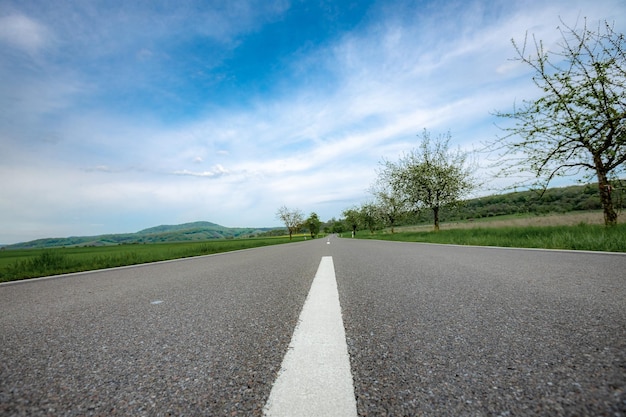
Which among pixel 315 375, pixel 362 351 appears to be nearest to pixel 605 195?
pixel 362 351

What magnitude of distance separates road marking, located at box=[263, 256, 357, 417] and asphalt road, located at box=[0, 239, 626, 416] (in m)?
0.06

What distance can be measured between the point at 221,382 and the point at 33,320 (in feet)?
8.36

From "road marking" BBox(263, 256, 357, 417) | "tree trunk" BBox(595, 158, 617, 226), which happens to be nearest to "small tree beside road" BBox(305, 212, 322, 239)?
"tree trunk" BBox(595, 158, 617, 226)

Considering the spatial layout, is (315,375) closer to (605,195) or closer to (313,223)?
(605,195)

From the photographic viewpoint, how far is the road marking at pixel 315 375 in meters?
0.98

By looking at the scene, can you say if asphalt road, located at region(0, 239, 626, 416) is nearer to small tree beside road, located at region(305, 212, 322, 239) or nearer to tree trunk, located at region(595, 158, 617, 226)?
tree trunk, located at region(595, 158, 617, 226)

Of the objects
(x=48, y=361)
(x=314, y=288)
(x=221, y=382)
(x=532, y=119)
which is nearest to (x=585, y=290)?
(x=314, y=288)

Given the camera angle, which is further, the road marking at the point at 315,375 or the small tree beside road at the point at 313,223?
the small tree beside road at the point at 313,223

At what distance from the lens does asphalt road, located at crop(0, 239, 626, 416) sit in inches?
41.1

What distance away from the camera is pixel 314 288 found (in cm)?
339

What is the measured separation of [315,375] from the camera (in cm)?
123

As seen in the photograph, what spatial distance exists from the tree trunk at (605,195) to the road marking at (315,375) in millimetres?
12612

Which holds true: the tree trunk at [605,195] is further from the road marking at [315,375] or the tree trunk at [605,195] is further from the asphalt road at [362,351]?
the road marking at [315,375]

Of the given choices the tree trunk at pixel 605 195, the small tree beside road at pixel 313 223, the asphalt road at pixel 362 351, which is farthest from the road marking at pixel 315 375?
the small tree beside road at pixel 313 223
